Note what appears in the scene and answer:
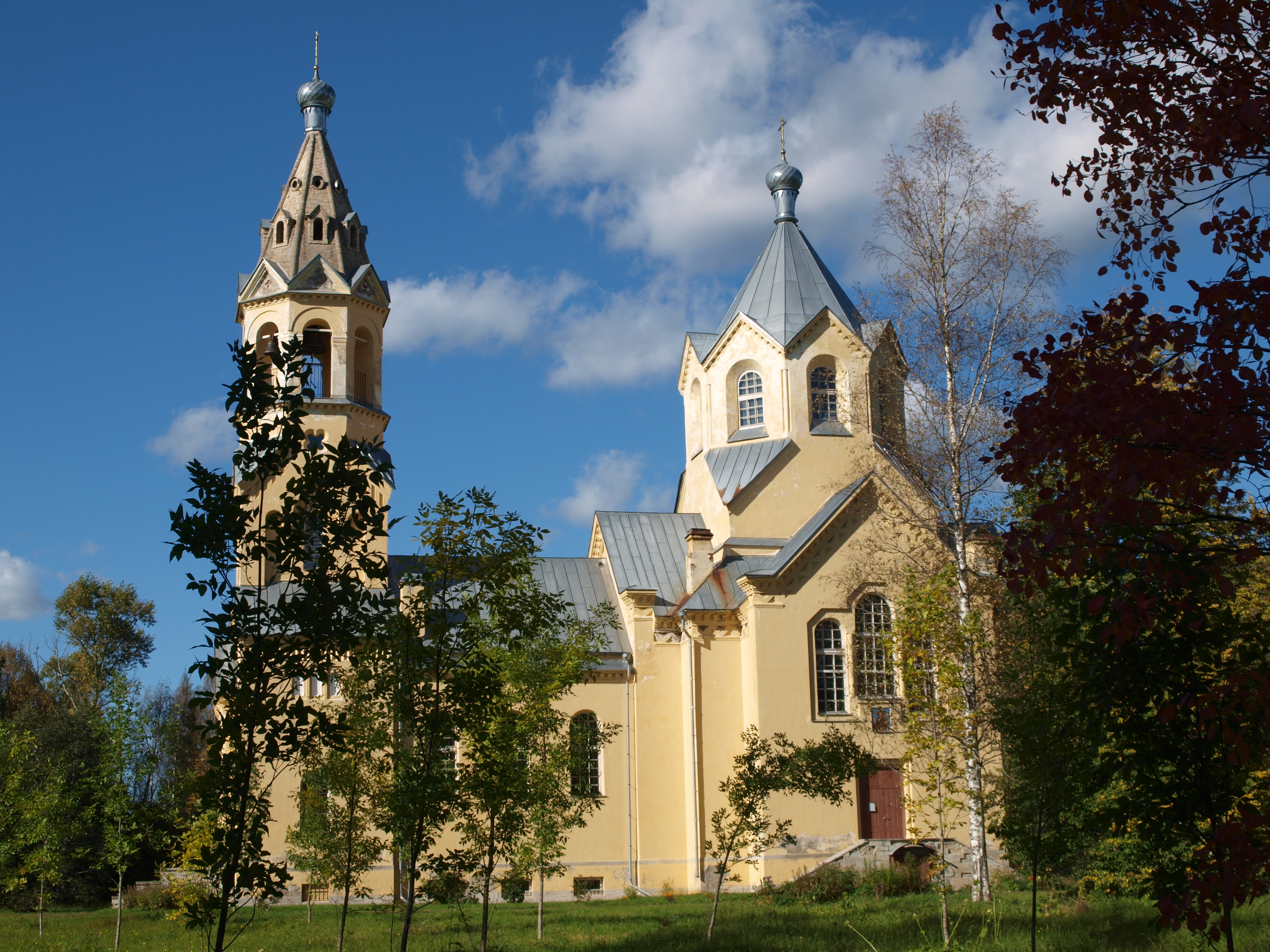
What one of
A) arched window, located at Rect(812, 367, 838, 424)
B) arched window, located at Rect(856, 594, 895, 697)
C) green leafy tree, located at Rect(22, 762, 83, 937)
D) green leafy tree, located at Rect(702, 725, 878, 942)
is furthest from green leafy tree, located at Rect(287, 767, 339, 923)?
arched window, located at Rect(812, 367, 838, 424)

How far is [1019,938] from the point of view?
15930 mm

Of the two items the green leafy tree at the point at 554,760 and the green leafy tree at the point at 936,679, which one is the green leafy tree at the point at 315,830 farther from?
the green leafy tree at the point at 936,679

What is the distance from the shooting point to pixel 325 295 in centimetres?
3102

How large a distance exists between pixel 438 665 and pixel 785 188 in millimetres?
27330

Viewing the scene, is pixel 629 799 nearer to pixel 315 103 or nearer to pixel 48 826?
pixel 48 826

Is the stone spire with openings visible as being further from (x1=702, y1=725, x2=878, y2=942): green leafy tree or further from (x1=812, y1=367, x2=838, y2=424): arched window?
(x1=702, y1=725, x2=878, y2=942): green leafy tree

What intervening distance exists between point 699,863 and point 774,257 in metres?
18.5

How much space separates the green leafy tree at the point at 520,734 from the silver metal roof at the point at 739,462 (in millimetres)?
10090

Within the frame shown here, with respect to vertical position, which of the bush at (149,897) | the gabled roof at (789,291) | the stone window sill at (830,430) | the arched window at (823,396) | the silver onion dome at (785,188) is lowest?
the bush at (149,897)

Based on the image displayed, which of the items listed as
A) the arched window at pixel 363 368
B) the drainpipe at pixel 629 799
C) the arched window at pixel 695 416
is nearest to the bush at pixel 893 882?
Result: the drainpipe at pixel 629 799

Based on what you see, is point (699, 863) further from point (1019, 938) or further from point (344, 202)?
point (344, 202)

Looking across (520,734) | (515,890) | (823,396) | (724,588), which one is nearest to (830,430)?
(823,396)

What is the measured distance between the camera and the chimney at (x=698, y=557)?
29484mm

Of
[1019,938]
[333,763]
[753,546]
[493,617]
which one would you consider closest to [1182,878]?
[493,617]
